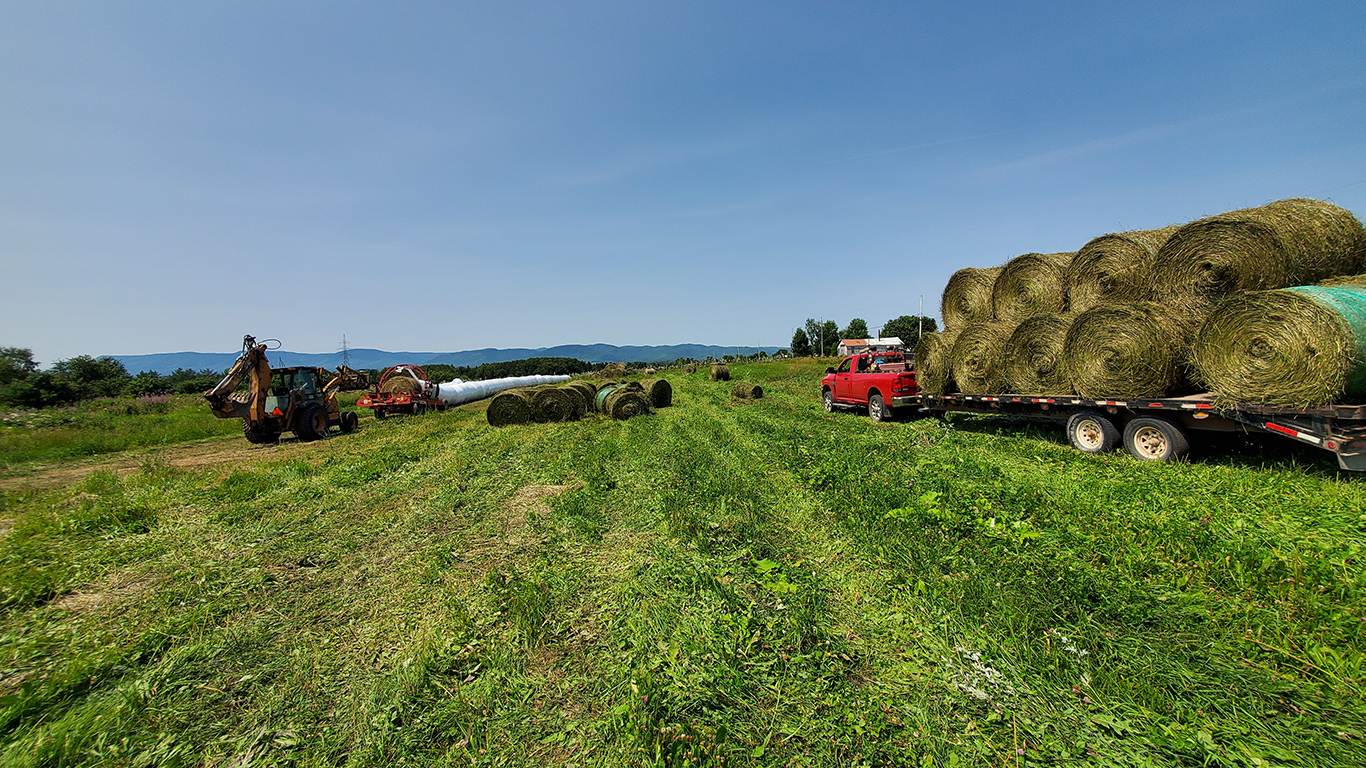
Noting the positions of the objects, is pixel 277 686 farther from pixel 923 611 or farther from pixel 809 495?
pixel 809 495

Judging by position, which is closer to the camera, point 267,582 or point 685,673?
point 685,673

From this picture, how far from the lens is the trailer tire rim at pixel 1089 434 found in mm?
8852

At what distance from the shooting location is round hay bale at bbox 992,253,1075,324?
10344 mm

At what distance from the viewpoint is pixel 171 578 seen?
486 cm

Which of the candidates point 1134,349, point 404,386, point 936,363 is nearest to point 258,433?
point 404,386

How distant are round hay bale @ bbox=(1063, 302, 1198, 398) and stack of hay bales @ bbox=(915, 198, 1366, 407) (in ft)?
0.06

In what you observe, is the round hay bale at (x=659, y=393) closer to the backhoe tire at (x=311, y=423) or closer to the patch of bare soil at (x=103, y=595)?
the backhoe tire at (x=311, y=423)

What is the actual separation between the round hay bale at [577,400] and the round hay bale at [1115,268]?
44.3ft

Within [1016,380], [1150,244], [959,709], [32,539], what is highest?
[1150,244]

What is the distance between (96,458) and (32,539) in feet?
36.8

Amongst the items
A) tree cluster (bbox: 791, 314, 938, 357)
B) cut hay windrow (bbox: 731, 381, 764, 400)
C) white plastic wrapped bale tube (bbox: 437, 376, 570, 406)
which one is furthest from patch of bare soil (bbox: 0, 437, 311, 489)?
tree cluster (bbox: 791, 314, 938, 357)

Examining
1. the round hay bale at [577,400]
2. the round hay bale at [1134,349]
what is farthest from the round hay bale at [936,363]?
the round hay bale at [577,400]

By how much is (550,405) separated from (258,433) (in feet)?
27.1

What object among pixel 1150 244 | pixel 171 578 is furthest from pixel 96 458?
pixel 1150 244
